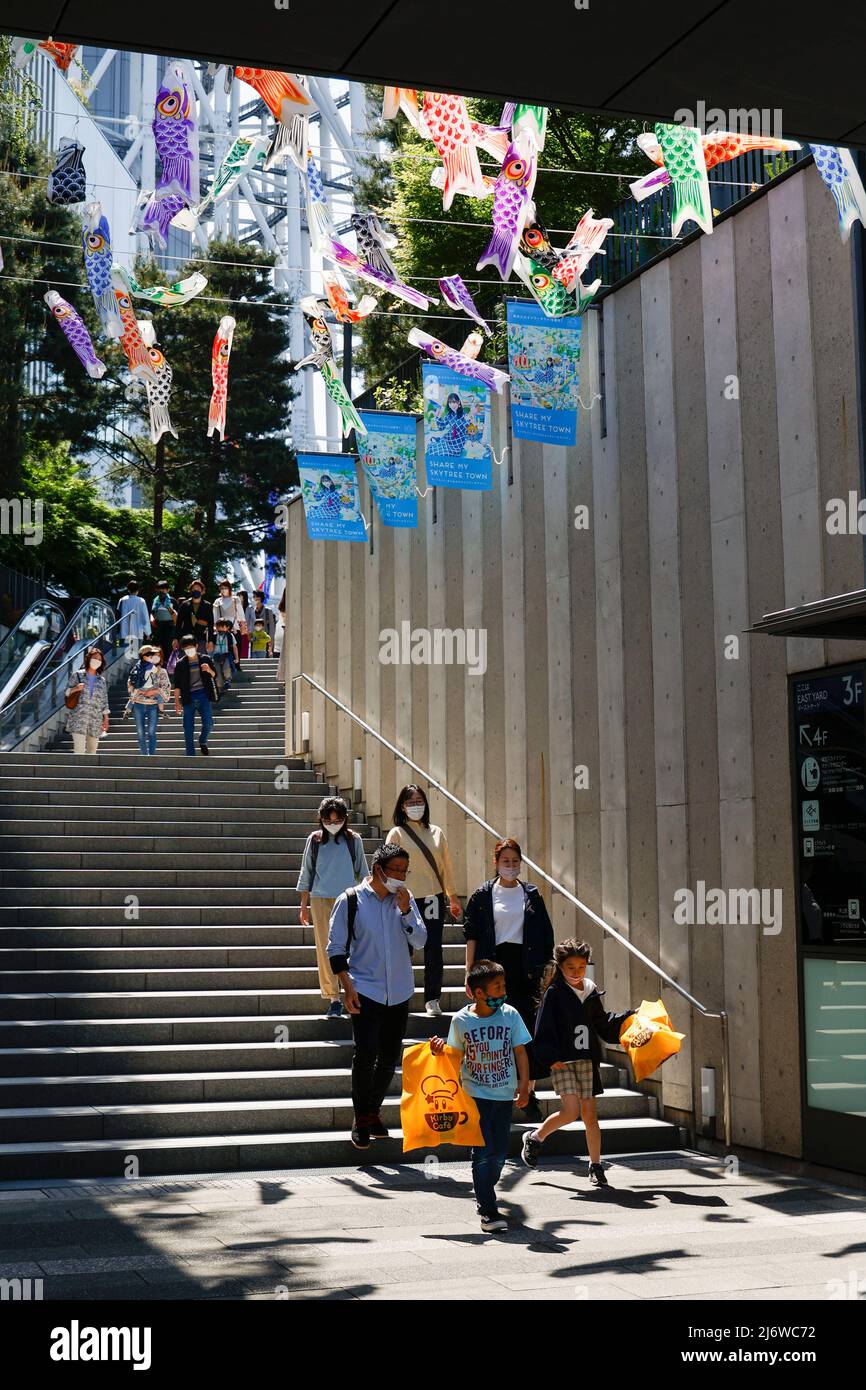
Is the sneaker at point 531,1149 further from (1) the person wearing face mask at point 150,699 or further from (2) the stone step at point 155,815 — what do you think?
(1) the person wearing face mask at point 150,699

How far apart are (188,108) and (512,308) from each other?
3.02 meters

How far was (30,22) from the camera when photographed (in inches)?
210

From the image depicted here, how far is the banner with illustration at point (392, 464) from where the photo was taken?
16.3m

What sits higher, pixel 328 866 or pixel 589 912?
pixel 328 866

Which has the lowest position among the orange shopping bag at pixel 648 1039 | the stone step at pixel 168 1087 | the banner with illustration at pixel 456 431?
the stone step at pixel 168 1087

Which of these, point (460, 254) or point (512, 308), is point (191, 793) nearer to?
point (512, 308)

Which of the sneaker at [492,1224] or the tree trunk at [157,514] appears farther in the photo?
the tree trunk at [157,514]

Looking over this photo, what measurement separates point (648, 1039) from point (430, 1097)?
190 cm

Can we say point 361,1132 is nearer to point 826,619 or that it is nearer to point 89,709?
point 826,619

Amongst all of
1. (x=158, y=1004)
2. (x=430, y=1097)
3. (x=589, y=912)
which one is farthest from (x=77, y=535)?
(x=430, y=1097)

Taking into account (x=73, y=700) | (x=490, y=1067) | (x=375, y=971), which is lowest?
(x=490, y=1067)

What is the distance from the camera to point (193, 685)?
62.8 feet

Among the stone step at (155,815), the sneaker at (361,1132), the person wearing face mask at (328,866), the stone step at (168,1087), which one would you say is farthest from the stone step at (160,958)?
the sneaker at (361,1132)
